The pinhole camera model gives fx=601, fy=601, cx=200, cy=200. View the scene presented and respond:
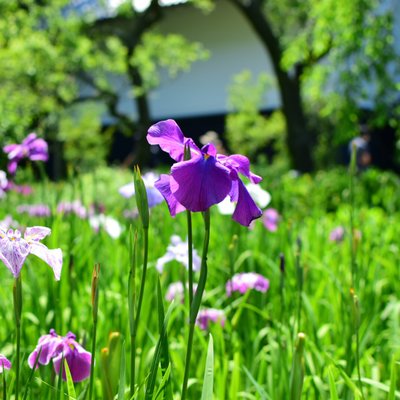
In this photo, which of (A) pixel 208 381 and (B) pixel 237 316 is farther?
(B) pixel 237 316

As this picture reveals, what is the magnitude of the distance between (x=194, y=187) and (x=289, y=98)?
9.89 m

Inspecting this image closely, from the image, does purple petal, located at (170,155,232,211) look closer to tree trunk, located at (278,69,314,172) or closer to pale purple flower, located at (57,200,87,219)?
pale purple flower, located at (57,200,87,219)

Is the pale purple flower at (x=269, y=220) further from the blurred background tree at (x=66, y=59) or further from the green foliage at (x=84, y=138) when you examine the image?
the green foliage at (x=84, y=138)

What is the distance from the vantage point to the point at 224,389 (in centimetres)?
129

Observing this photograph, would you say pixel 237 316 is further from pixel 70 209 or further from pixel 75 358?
pixel 70 209

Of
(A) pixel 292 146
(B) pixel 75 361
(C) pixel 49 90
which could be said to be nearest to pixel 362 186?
(A) pixel 292 146

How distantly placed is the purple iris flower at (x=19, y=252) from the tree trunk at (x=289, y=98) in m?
9.67

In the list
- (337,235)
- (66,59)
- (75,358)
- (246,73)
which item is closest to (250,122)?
(246,73)

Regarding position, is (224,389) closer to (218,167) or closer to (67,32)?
(218,167)

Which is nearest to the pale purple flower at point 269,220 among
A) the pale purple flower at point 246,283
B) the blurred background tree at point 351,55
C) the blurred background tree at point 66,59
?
the pale purple flower at point 246,283

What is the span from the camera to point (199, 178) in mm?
743

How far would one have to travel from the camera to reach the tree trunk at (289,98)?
33.7 ft

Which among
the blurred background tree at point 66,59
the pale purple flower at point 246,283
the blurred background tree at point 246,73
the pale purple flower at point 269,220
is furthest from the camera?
the blurred background tree at point 66,59

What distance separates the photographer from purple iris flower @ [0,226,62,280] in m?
0.76
